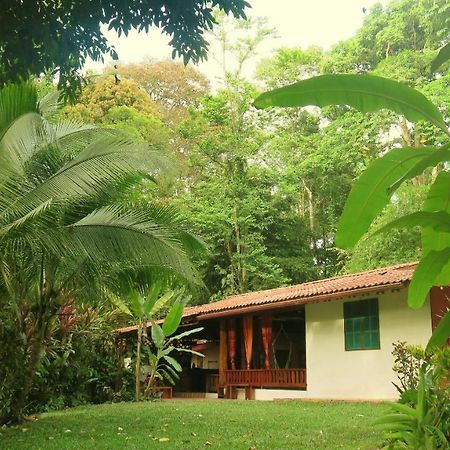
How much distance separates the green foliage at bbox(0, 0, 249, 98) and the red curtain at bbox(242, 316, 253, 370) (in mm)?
12115

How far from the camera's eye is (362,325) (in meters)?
13.6

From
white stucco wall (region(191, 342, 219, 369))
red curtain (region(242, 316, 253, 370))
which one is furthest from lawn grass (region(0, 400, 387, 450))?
white stucco wall (region(191, 342, 219, 369))

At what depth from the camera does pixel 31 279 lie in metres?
8.66

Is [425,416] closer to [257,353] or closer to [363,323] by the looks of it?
[363,323]

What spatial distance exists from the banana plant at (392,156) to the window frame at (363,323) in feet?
38.1

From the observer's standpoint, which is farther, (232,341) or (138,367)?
(232,341)

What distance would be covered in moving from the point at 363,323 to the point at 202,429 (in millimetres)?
6272

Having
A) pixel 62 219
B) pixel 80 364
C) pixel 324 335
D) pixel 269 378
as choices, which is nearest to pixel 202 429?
pixel 62 219

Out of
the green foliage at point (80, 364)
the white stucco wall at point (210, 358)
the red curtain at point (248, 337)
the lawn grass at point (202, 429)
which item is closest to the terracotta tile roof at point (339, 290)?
the red curtain at point (248, 337)

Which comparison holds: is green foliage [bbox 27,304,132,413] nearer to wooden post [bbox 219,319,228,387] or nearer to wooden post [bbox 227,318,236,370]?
wooden post [bbox 219,319,228,387]

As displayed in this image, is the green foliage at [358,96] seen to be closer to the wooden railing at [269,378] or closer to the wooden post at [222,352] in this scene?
the wooden railing at [269,378]

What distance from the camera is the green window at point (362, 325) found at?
13281 mm

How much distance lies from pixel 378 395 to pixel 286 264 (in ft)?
46.2

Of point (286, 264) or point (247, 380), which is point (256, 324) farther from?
point (286, 264)
